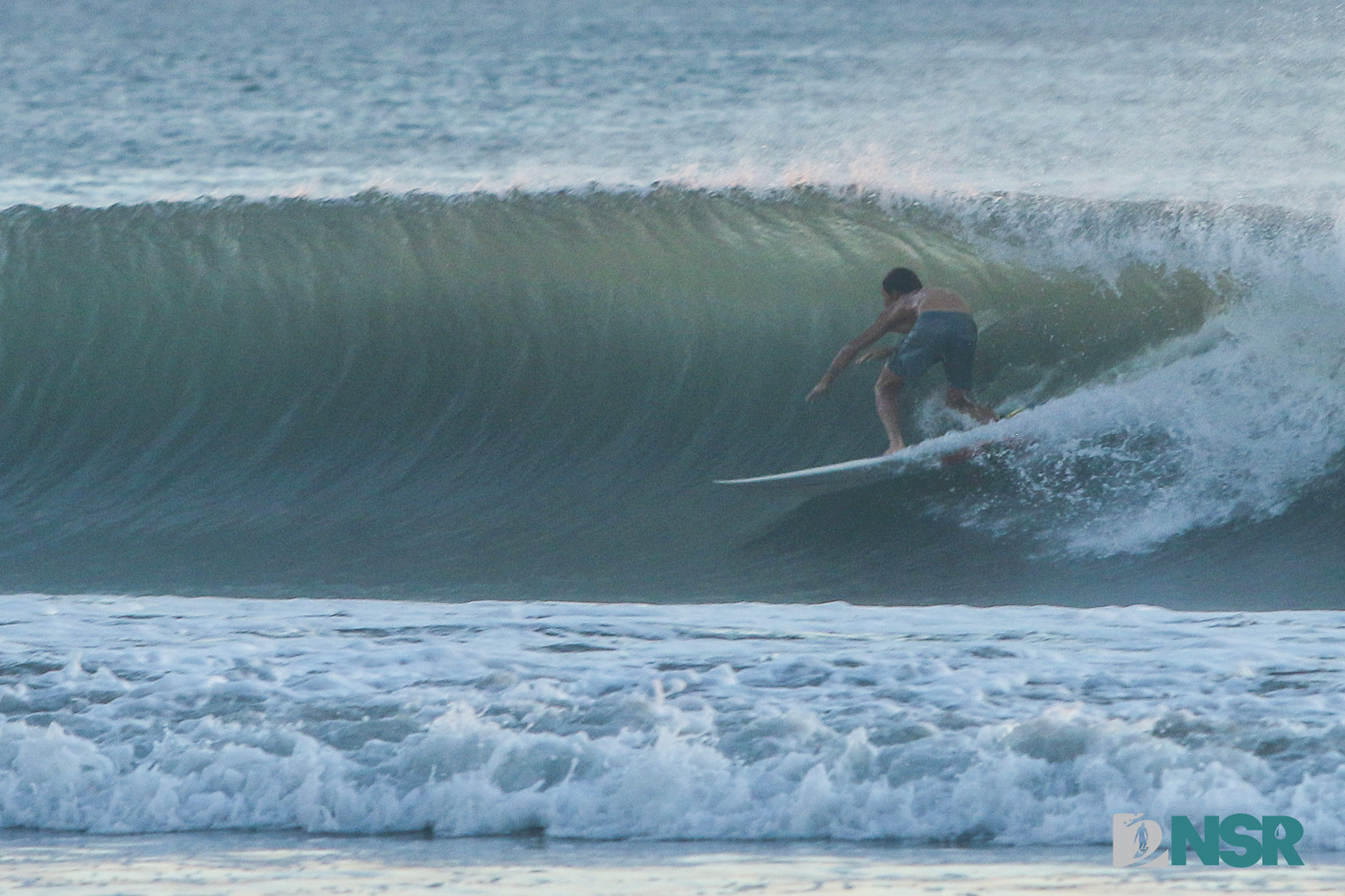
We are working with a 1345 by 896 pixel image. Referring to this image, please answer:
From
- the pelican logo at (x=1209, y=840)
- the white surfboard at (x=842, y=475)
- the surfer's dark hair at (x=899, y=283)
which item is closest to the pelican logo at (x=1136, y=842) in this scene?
the pelican logo at (x=1209, y=840)

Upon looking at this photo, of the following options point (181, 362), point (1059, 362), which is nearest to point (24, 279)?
point (181, 362)

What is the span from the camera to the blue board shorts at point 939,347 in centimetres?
717

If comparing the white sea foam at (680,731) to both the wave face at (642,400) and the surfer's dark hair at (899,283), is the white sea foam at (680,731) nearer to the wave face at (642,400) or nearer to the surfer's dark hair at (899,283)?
the wave face at (642,400)

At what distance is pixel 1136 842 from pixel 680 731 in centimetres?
118

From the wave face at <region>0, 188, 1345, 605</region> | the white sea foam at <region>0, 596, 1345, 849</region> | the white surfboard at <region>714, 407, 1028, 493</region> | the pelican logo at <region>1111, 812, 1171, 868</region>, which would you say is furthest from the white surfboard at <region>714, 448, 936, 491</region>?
the pelican logo at <region>1111, 812, 1171, 868</region>

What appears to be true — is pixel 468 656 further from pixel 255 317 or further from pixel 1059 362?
pixel 255 317

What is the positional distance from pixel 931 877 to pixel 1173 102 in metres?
23.1

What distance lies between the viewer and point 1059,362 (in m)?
8.11

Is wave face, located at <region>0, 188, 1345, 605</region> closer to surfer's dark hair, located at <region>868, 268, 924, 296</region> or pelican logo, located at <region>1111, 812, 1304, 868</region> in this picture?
surfer's dark hair, located at <region>868, 268, 924, 296</region>

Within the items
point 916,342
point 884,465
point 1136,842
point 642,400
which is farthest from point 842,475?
point 1136,842

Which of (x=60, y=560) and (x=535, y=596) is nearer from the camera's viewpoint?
(x=535, y=596)

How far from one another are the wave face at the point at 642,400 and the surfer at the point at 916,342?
280 mm

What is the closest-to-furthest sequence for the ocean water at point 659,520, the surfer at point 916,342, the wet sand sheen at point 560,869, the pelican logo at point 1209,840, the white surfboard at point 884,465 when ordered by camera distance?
1. the wet sand sheen at point 560,869
2. the pelican logo at point 1209,840
3. the ocean water at point 659,520
4. the white surfboard at point 884,465
5. the surfer at point 916,342

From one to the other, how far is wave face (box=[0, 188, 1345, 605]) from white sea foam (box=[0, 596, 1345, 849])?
155 cm
